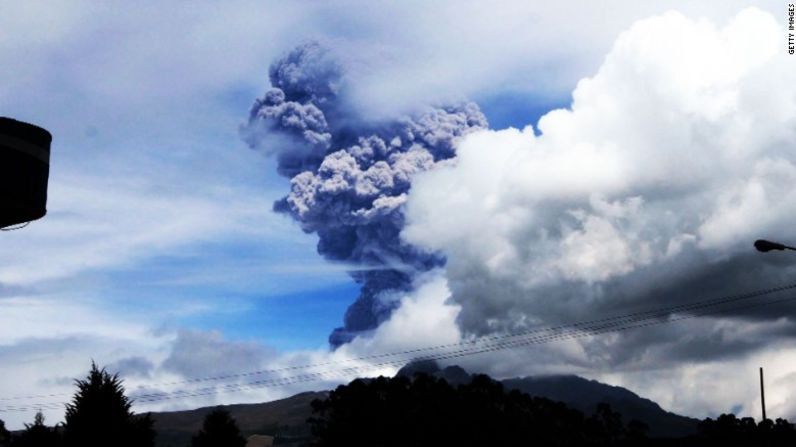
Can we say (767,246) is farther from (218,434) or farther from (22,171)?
(218,434)

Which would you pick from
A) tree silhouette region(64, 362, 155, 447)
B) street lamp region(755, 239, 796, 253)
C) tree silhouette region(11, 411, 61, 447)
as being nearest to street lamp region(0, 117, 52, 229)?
tree silhouette region(64, 362, 155, 447)

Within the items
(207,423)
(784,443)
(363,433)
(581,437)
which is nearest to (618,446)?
(784,443)

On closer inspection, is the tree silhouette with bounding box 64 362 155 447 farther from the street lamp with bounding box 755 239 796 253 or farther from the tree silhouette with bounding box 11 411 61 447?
the street lamp with bounding box 755 239 796 253

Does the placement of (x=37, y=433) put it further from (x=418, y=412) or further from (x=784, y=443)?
(x=418, y=412)

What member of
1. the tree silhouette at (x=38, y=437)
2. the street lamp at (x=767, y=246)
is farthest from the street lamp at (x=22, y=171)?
the street lamp at (x=767, y=246)

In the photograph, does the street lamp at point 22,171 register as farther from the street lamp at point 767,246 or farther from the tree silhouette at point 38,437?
the street lamp at point 767,246

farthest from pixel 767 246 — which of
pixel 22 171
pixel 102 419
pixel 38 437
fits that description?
pixel 38 437

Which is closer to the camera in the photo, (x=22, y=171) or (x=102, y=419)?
(x=22, y=171)
